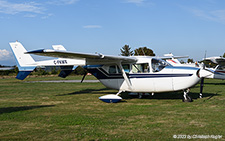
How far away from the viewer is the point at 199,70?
9.79 metres

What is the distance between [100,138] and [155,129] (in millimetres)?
1517

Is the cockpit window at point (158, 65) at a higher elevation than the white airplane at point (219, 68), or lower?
higher

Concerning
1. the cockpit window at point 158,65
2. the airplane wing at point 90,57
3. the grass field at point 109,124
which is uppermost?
the airplane wing at point 90,57

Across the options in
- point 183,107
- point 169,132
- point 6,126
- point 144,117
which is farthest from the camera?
point 183,107

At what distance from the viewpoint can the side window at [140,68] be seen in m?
11.0

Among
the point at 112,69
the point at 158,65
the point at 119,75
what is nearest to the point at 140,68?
the point at 158,65

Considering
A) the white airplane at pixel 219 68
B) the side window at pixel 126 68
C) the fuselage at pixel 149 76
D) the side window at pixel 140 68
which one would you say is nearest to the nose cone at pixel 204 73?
the fuselage at pixel 149 76

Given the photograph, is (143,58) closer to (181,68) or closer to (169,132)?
(181,68)

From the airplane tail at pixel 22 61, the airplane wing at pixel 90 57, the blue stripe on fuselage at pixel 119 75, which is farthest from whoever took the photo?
the airplane tail at pixel 22 61

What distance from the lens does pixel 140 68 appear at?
11.1 m

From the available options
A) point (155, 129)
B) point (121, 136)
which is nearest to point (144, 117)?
point (155, 129)

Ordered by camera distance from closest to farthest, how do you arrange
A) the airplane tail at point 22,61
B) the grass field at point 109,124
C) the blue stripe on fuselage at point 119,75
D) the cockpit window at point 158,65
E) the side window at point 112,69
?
1. the grass field at point 109,124
2. the blue stripe on fuselage at point 119,75
3. the cockpit window at point 158,65
4. the side window at point 112,69
5. the airplane tail at point 22,61

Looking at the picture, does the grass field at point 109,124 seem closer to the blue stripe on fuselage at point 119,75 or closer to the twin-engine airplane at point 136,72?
the twin-engine airplane at point 136,72

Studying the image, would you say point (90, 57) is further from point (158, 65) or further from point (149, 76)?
point (158, 65)
